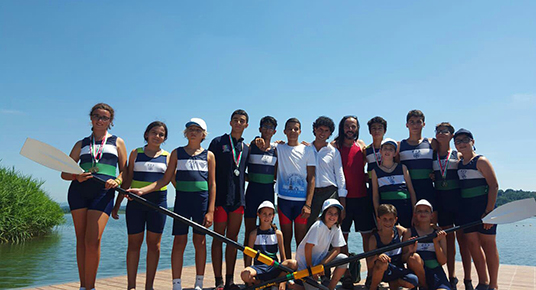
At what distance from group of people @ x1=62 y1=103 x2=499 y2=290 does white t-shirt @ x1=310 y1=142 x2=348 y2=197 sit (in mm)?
13

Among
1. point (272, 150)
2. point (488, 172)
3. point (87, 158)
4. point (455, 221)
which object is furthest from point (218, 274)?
point (488, 172)

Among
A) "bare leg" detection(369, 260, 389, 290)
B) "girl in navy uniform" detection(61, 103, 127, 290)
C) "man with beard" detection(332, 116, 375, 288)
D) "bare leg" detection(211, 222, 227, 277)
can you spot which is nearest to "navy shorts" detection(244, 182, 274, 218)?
"bare leg" detection(211, 222, 227, 277)

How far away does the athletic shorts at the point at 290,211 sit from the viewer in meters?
4.35

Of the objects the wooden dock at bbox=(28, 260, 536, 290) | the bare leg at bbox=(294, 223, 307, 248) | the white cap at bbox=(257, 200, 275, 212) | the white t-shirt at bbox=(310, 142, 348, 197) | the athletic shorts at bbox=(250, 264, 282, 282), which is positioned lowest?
the wooden dock at bbox=(28, 260, 536, 290)

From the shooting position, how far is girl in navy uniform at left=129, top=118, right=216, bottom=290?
3.90 meters

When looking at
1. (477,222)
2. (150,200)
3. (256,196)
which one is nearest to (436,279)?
(477,222)

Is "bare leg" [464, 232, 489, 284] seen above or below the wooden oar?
below

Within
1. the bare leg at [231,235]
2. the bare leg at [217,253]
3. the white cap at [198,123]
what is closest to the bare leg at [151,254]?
the bare leg at [217,253]

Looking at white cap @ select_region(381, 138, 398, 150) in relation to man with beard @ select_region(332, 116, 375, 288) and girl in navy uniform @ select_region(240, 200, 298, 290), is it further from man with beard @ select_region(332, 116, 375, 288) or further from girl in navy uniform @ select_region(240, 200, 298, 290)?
girl in navy uniform @ select_region(240, 200, 298, 290)

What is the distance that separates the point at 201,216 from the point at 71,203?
1.32 meters

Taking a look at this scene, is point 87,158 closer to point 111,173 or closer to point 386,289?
point 111,173

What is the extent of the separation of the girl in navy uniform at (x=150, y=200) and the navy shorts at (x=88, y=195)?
12.6 inches

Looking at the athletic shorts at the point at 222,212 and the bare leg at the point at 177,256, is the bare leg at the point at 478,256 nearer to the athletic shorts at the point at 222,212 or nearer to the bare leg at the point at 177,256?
the athletic shorts at the point at 222,212

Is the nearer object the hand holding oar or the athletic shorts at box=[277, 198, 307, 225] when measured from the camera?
the hand holding oar
